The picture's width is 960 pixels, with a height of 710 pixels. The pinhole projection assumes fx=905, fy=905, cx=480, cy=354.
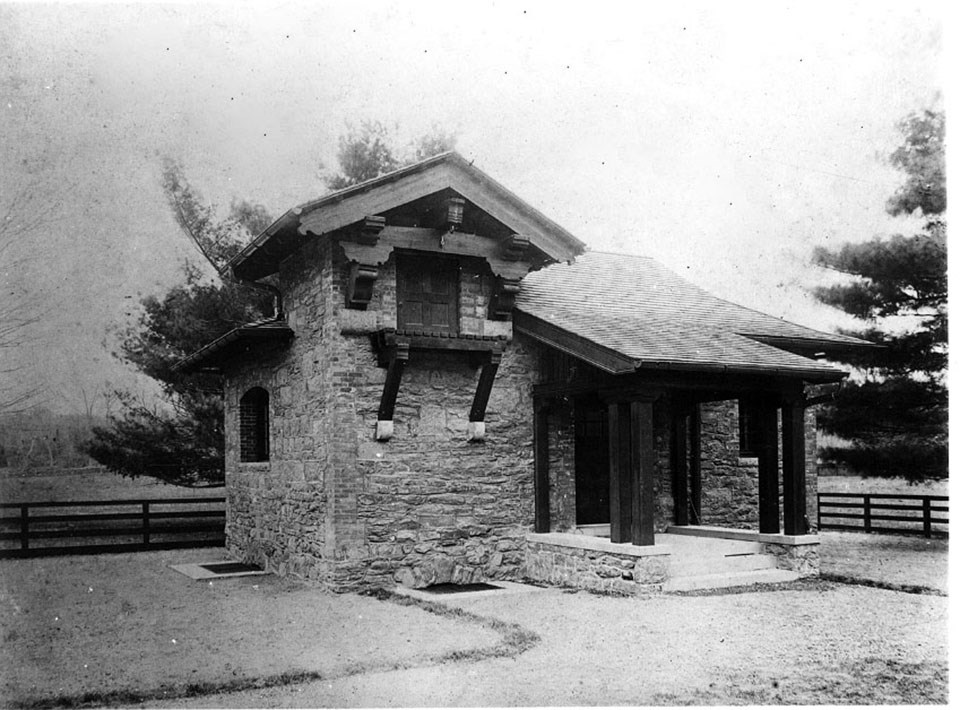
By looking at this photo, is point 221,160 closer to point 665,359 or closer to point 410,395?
point 410,395

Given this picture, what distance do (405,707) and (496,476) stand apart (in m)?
6.19

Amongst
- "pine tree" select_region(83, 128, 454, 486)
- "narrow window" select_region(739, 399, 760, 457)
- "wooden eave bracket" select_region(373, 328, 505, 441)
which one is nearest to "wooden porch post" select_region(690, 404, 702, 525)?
"narrow window" select_region(739, 399, 760, 457)

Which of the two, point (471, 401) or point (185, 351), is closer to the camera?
point (471, 401)

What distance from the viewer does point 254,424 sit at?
1528cm

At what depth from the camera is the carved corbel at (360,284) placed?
38.2ft

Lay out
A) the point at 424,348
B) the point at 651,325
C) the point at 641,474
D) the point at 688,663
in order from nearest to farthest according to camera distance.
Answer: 1. the point at 688,663
2. the point at 641,474
3. the point at 424,348
4. the point at 651,325

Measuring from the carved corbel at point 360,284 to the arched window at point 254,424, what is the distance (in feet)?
13.1

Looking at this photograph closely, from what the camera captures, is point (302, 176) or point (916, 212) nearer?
point (916, 212)

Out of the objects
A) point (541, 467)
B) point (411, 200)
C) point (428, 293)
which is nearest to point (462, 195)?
point (411, 200)

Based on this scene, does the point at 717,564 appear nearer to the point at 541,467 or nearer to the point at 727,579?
the point at 727,579

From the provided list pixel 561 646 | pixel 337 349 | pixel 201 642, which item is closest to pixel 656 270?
pixel 337 349

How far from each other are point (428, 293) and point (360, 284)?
1.22 m

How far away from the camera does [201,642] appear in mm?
8602

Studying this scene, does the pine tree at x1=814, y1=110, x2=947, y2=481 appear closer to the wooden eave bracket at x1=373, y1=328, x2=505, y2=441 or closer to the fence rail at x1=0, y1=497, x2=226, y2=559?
the wooden eave bracket at x1=373, y1=328, x2=505, y2=441
